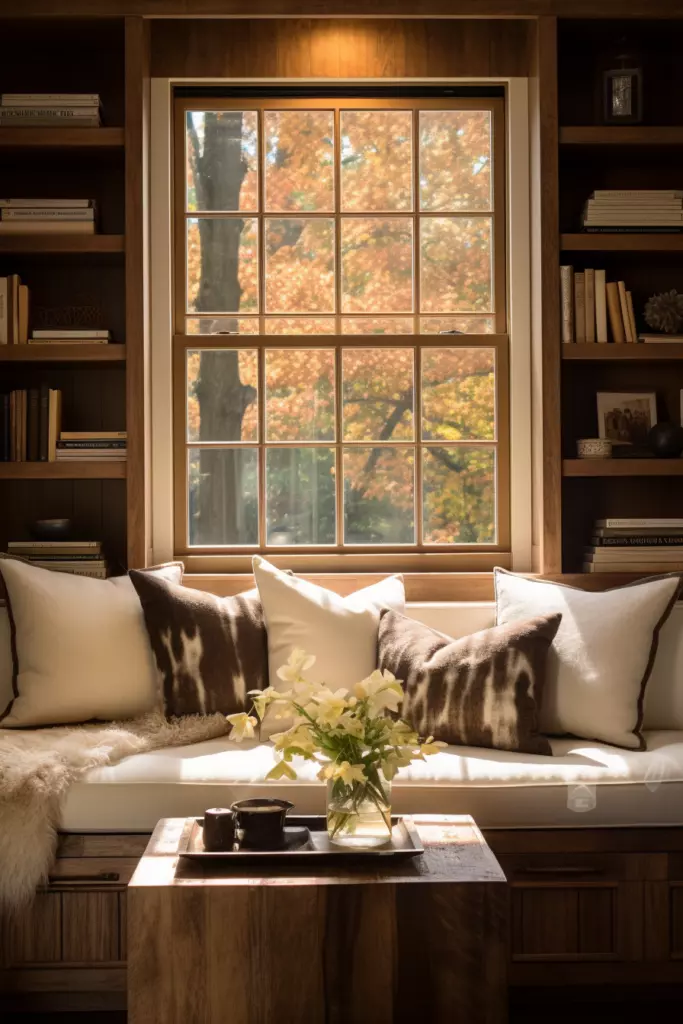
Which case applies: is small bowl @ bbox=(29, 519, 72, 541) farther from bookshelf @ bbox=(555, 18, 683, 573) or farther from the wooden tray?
bookshelf @ bbox=(555, 18, 683, 573)

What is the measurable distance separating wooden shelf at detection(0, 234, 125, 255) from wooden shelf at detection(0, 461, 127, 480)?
2.51 ft

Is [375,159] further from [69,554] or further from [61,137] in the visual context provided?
[69,554]

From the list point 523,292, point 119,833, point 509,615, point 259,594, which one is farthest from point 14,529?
point 523,292

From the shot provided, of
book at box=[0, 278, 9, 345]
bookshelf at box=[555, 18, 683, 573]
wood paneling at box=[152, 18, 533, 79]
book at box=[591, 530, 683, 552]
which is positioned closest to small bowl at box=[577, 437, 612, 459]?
bookshelf at box=[555, 18, 683, 573]

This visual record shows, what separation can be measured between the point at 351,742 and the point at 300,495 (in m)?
1.89

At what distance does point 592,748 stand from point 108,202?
8.77 ft

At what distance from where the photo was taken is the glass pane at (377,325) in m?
3.92

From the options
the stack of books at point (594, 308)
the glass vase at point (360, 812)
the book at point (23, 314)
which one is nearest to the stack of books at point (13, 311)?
the book at point (23, 314)

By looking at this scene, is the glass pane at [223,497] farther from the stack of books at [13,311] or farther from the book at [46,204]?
the book at [46,204]

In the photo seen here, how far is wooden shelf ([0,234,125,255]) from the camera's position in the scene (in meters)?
3.65

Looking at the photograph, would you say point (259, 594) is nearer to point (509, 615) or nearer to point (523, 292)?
point (509, 615)

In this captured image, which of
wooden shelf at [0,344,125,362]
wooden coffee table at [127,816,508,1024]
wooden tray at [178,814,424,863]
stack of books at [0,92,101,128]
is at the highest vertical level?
stack of books at [0,92,101,128]

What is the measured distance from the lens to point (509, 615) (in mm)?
3377

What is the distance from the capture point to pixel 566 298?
371 cm
